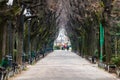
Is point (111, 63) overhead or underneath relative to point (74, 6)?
underneath

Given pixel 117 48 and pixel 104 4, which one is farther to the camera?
pixel 117 48

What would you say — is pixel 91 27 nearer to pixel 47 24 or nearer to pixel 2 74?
pixel 47 24

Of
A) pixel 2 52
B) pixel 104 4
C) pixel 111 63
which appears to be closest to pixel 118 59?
pixel 111 63

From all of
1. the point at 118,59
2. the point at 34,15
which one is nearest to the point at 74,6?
the point at 34,15

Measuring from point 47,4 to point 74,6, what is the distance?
71.1ft

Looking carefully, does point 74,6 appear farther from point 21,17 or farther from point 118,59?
point 118,59

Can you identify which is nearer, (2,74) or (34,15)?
(2,74)

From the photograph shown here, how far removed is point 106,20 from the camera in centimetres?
4100

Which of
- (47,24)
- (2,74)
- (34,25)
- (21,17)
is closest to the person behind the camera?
(2,74)

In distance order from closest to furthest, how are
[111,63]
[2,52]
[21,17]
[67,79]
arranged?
1. [67,79]
2. [2,52]
3. [111,63]
4. [21,17]

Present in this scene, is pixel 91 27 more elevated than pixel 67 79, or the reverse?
pixel 91 27

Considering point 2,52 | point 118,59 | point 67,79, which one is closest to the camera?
point 67,79

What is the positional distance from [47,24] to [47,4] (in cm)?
3218

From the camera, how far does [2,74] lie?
1049 inches
